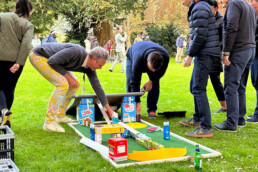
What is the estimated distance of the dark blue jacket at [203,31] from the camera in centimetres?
452

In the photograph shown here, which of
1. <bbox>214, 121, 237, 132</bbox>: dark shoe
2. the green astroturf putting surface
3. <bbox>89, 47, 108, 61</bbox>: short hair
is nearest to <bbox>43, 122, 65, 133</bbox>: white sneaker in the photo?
A: the green astroturf putting surface

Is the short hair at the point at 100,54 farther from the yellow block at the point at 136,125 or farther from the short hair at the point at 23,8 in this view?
the yellow block at the point at 136,125

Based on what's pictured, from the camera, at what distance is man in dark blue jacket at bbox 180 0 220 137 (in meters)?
4.53

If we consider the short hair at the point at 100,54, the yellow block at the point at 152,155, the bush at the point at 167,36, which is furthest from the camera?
the bush at the point at 167,36

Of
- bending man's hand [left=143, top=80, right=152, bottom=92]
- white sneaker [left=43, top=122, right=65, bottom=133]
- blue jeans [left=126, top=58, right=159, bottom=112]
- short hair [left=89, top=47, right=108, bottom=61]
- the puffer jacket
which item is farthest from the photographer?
blue jeans [left=126, top=58, right=159, bottom=112]

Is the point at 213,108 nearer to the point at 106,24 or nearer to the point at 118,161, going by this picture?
the point at 118,161

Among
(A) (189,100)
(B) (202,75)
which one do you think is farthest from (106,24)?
(B) (202,75)

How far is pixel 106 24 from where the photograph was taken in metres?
23.6

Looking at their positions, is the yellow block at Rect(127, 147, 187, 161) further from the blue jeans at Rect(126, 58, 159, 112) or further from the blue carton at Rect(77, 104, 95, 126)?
the blue jeans at Rect(126, 58, 159, 112)

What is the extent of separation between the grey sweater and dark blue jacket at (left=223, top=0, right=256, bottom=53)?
6.84 feet

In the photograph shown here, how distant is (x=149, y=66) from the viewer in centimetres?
511

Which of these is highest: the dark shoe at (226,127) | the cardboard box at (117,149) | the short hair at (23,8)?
the short hair at (23,8)

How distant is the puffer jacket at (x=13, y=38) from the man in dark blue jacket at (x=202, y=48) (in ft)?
7.89

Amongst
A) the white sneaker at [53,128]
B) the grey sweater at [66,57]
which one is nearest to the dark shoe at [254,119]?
the grey sweater at [66,57]
